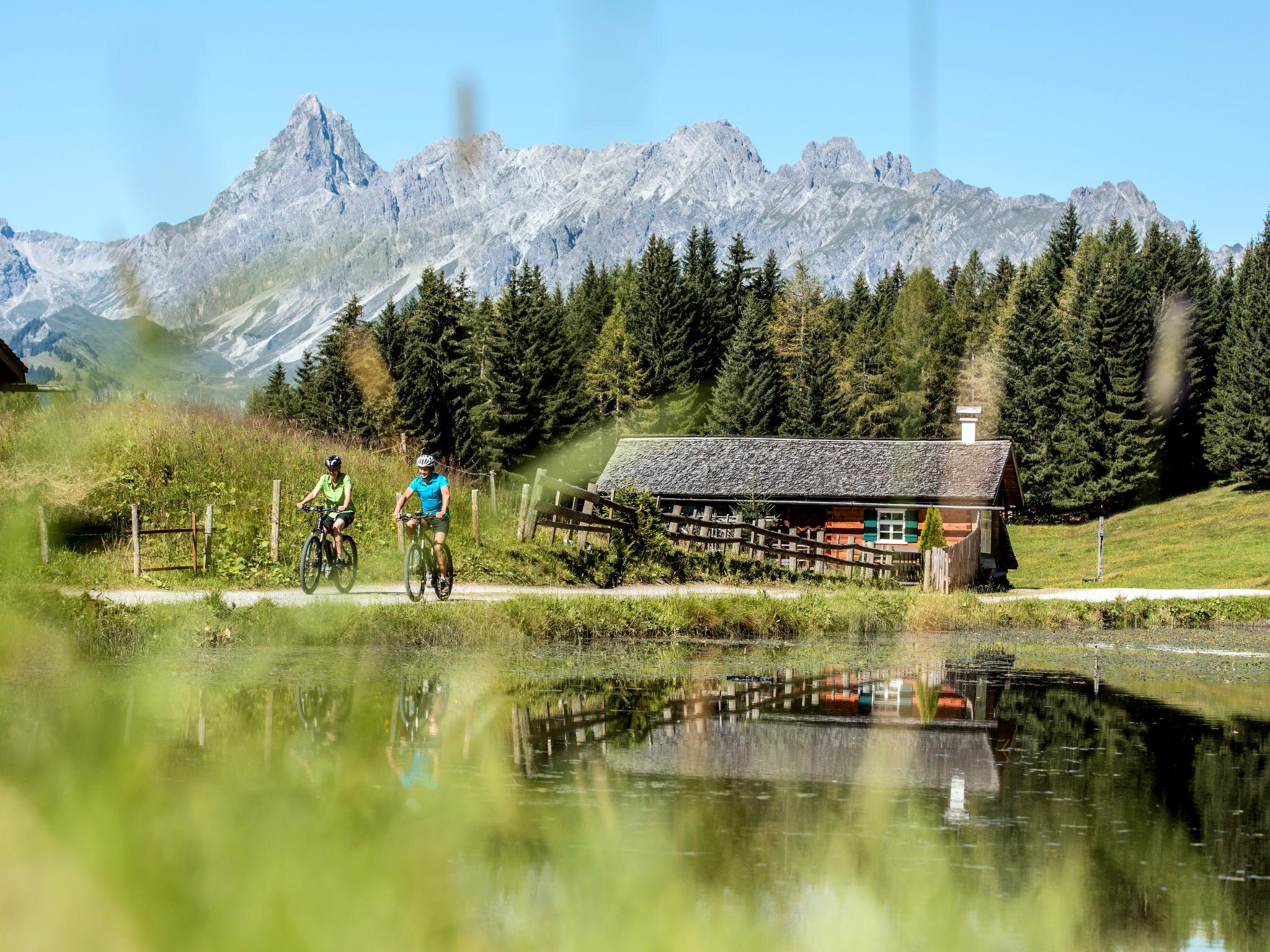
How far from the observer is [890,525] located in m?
48.1

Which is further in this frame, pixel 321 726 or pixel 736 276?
pixel 736 276

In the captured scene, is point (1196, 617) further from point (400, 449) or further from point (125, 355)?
point (125, 355)

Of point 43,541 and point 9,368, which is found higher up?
point 9,368

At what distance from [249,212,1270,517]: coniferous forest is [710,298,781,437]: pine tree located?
0.44 ft

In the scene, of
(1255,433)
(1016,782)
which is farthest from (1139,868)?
(1255,433)

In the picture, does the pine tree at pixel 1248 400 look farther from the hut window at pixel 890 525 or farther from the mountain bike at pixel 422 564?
the mountain bike at pixel 422 564

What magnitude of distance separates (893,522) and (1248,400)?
135ft

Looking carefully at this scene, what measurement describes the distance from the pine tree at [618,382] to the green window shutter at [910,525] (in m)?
38.1

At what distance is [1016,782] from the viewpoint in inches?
330

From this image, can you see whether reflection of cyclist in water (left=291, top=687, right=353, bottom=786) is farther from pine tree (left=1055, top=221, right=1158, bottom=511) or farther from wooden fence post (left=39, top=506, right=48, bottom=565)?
pine tree (left=1055, top=221, right=1158, bottom=511)

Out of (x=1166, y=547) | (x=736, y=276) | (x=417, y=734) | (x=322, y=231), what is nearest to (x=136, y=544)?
(x=417, y=734)

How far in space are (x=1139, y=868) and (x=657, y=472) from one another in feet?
143

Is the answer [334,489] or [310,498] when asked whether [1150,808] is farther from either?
[334,489]

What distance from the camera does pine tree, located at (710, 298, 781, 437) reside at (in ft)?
273
